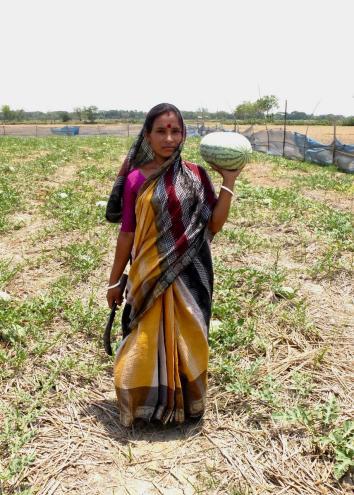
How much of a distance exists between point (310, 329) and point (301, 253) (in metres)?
1.80

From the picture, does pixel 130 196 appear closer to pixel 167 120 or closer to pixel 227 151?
pixel 167 120

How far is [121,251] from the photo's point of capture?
235 centimetres

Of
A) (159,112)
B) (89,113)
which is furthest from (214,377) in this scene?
(89,113)

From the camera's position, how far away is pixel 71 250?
4.84 m

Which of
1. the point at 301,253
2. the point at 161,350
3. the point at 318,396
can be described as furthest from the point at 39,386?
the point at 301,253

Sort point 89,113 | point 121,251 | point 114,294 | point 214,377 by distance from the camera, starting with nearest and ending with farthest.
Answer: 1. point 121,251
2. point 114,294
3. point 214,377
4. point 89,113

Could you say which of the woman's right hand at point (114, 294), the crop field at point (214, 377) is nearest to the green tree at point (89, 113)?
the crop field at point (214, 377)

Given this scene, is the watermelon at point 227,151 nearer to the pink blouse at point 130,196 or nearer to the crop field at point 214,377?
the pink blouse at point 130,196

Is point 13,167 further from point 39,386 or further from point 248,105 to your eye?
point 248,105

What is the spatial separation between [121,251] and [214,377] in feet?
3.59

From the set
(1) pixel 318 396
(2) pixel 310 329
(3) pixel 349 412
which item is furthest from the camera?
(2) pixel 310 329

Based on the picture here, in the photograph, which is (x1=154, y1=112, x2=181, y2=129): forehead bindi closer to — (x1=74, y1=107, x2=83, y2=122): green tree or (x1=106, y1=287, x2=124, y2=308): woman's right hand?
(x1=106, y1=287, x2=124, y2=308): woman's right hand

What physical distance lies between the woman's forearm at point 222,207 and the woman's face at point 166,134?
1.00 ft

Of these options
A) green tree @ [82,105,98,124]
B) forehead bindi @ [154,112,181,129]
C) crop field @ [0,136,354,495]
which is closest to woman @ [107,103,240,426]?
forehead bindi @ [154,112,181,129]
